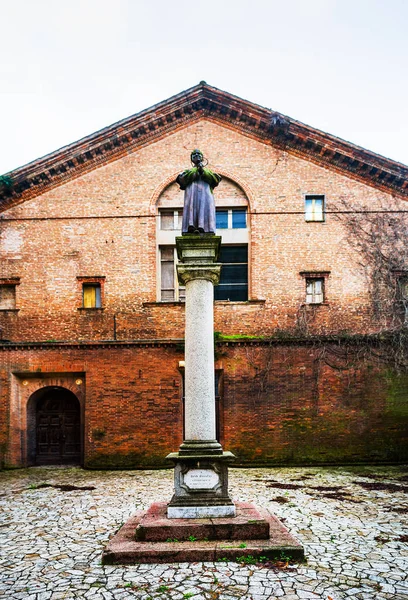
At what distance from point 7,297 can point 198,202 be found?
420 inches

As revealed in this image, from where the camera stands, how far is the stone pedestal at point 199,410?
278 inches

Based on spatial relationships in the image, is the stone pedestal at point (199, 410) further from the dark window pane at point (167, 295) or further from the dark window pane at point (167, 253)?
the dark window pane at point (167, 253)

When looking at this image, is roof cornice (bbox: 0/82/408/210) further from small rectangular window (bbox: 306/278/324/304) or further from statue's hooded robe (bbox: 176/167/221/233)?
statue's hooded robe (bbox: 176/167/221/233)

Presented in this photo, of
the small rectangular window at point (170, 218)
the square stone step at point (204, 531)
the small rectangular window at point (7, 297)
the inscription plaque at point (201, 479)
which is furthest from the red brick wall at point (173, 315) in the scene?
the square stone step at point (204, 531)

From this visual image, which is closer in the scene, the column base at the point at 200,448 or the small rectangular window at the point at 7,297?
the column base at the point at 200,448

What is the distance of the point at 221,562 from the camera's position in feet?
19.8

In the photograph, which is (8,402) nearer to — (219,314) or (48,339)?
(48,339)

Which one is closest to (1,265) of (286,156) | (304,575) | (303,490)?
(286,156)

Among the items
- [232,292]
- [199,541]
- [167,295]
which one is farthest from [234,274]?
[199,541]

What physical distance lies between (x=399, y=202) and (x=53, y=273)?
12.4 metres

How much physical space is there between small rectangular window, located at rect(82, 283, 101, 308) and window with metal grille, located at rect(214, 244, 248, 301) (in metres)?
4.06

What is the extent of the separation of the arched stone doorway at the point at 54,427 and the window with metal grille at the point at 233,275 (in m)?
6.32

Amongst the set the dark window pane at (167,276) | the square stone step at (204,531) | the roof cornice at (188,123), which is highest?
the roof cornice at (188,123)

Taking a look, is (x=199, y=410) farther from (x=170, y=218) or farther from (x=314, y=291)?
(x=170, y=218)
